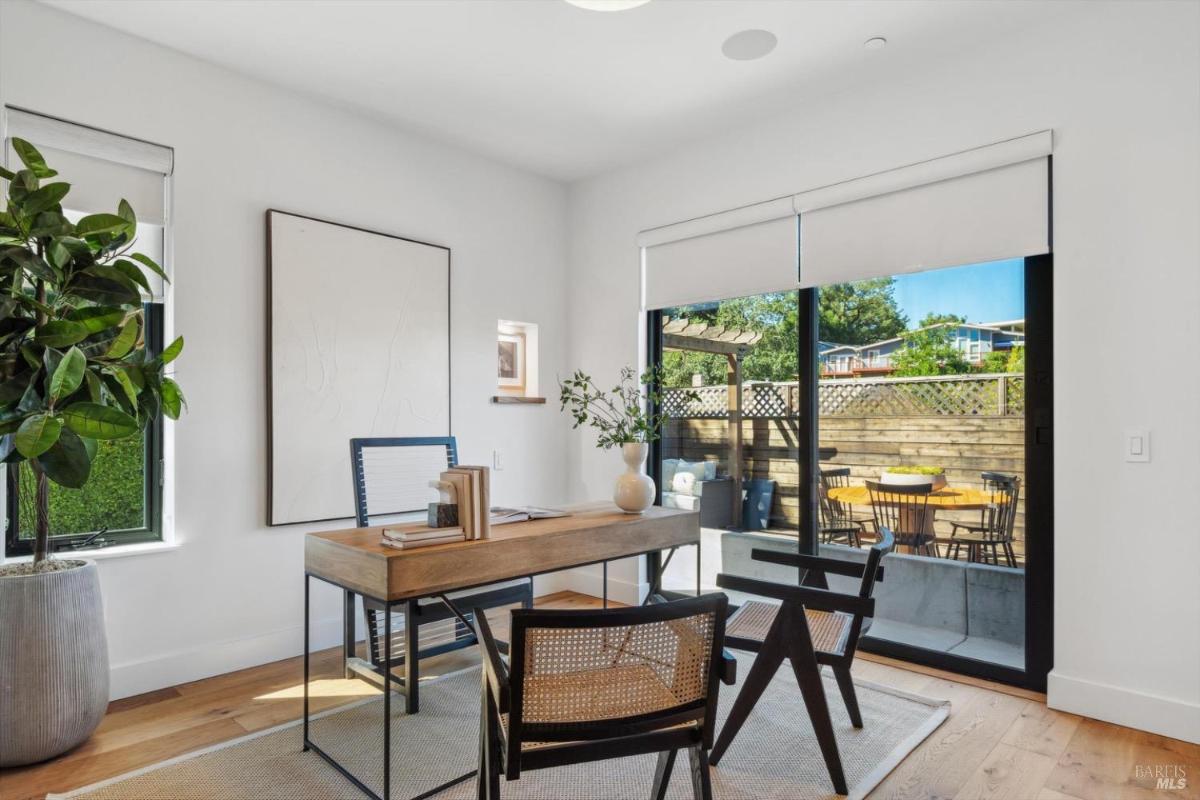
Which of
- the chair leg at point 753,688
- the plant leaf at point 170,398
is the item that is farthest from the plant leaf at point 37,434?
the chair leg at point 753,688

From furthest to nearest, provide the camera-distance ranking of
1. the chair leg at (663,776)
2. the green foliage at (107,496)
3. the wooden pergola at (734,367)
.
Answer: the wooden pergola at (734,367), the green foliage at (107,496), the chair leg at (663,776)

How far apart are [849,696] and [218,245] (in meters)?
3.09

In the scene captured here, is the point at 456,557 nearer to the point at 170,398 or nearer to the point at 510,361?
the point at 170,398

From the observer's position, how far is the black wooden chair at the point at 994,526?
2.98 meters

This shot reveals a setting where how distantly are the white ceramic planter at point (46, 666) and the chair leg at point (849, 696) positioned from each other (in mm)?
2487

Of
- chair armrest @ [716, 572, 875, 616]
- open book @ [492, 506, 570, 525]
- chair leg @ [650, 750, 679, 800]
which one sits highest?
open book @ [492, 506, 570, 525]

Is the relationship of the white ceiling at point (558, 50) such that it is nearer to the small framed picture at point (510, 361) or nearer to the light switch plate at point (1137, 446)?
the small framed picture at point (510, 361)

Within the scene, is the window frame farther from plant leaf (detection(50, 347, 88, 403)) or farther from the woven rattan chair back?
the woven rattan chair back

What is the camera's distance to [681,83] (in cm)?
328

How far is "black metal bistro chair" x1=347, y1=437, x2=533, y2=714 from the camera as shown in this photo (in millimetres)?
2625

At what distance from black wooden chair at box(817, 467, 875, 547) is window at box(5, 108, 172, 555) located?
116 inches

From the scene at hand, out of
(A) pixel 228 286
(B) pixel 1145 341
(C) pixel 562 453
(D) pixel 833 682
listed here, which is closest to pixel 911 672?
(D) pixel 833 682

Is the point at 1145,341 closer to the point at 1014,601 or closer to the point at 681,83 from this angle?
the point at 1014,601

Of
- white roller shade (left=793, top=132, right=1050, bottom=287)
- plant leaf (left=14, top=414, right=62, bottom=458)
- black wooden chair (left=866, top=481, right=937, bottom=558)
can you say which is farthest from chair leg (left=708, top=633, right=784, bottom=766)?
plant leaf (left=14, top=414, right=62, bottom=458)
